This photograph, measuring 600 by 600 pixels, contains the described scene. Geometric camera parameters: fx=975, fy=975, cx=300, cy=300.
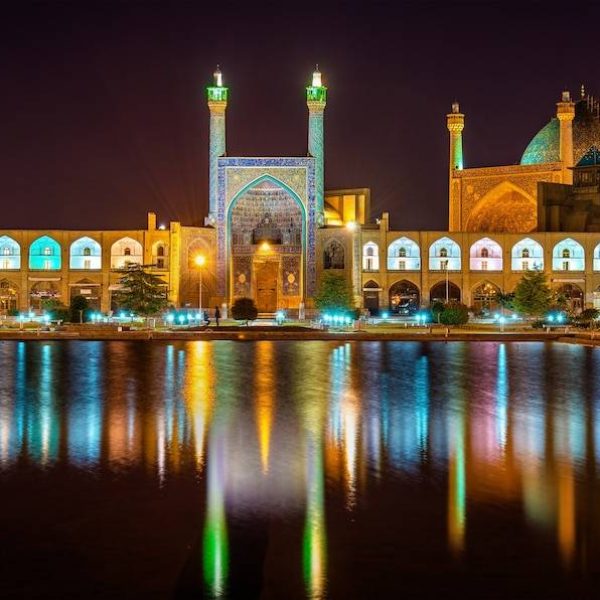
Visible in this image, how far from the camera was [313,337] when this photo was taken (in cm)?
2164

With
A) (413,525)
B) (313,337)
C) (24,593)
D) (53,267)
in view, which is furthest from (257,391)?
(53,267)

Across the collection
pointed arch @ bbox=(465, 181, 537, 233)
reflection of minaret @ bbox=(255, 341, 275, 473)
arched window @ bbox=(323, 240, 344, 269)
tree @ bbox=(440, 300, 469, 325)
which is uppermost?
pointed arch @ bbox=(465, 181, 537, 233)

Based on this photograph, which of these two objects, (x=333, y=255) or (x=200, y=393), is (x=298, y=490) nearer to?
(x=200, y=393)

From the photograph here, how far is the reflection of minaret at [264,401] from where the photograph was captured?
23.7 feet

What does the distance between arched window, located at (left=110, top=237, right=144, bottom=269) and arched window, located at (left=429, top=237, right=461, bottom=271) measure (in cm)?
1045

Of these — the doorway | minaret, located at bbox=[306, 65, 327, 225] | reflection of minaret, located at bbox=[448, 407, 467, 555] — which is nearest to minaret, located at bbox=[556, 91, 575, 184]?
minaret, located at bbox=[306, 65, 327, 225]

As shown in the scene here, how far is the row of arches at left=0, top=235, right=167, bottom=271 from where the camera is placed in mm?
33969

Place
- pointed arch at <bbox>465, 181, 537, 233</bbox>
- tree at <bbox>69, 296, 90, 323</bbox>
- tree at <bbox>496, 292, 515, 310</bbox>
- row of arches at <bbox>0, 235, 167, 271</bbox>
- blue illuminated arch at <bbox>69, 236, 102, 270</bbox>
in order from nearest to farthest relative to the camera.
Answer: tree at <bbox>69, 296, 90, 323</bbox> → tree at <bbox>496, 292, 515, 310</bbox> → row of arches at <bbox>0, 235, 167, 271</bbox> → blue illuminated arch at <bbox>69, 236, 102, 270</bbox> → pointed arch at <bbox>465, 181, 537, 233</bbox>

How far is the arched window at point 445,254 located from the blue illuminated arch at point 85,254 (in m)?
11.9

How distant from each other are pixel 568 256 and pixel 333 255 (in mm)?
8873

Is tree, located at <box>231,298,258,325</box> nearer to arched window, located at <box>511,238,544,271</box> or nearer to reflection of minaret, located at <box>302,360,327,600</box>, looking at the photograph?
arched window, located at <box>511,238,544,271</box>

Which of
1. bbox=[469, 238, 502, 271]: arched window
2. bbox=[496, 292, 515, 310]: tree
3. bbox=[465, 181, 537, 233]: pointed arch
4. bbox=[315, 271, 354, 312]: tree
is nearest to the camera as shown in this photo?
bbox=[315, 271, 354, 312]: tree

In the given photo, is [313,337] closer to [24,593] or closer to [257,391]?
[257,391]

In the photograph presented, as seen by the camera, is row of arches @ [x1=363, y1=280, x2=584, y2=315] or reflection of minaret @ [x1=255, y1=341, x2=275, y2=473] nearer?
reflection of minaret @ [x1=255, y1=341, x2=275, y2=473]
